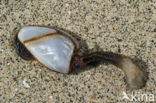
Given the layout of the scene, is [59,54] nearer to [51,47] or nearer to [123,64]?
[51,47]

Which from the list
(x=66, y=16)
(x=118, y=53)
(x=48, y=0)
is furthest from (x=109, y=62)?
(x=48, y=0)

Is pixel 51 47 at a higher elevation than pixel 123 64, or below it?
higher

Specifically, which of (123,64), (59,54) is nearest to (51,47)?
(59,54)

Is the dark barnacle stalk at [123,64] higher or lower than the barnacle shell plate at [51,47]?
lower

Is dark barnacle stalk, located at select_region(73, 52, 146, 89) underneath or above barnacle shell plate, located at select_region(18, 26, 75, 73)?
underneath
